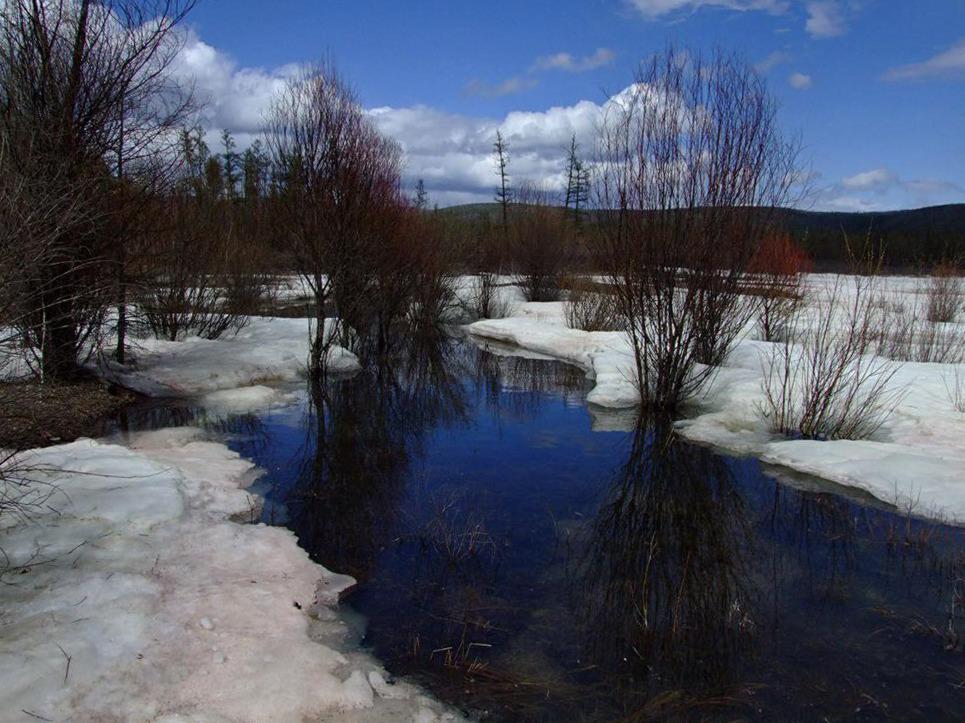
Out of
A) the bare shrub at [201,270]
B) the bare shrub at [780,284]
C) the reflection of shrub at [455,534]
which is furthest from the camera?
the bare shrub at [201,270]

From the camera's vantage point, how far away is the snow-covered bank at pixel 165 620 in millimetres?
3262

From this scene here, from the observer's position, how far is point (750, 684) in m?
3.79

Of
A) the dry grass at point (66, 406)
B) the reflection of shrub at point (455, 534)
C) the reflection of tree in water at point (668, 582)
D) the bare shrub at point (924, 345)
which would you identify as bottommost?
the reflection of tree in water at point (668, 582)

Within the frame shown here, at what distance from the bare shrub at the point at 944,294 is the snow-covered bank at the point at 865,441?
20.1ft

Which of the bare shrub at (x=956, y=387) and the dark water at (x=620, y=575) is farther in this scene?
the bare shrub at (x=956, y=387)

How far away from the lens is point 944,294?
52.1 feet

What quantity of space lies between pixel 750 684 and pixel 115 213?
9618 mm

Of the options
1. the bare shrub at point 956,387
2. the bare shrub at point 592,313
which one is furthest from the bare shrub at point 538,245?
the bare shrub at point 956,387

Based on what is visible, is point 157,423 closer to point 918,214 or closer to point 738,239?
point 738,239

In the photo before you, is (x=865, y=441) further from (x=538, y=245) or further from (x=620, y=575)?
(x=538, y=245)

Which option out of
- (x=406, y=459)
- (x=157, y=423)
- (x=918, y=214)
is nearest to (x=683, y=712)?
(x=406, y=459)

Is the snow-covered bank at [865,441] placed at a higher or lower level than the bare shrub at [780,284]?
lower

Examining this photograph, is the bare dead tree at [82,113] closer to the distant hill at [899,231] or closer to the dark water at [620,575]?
the dark water at [620,575]

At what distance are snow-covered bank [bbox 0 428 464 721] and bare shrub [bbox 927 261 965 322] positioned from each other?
53.4ft
